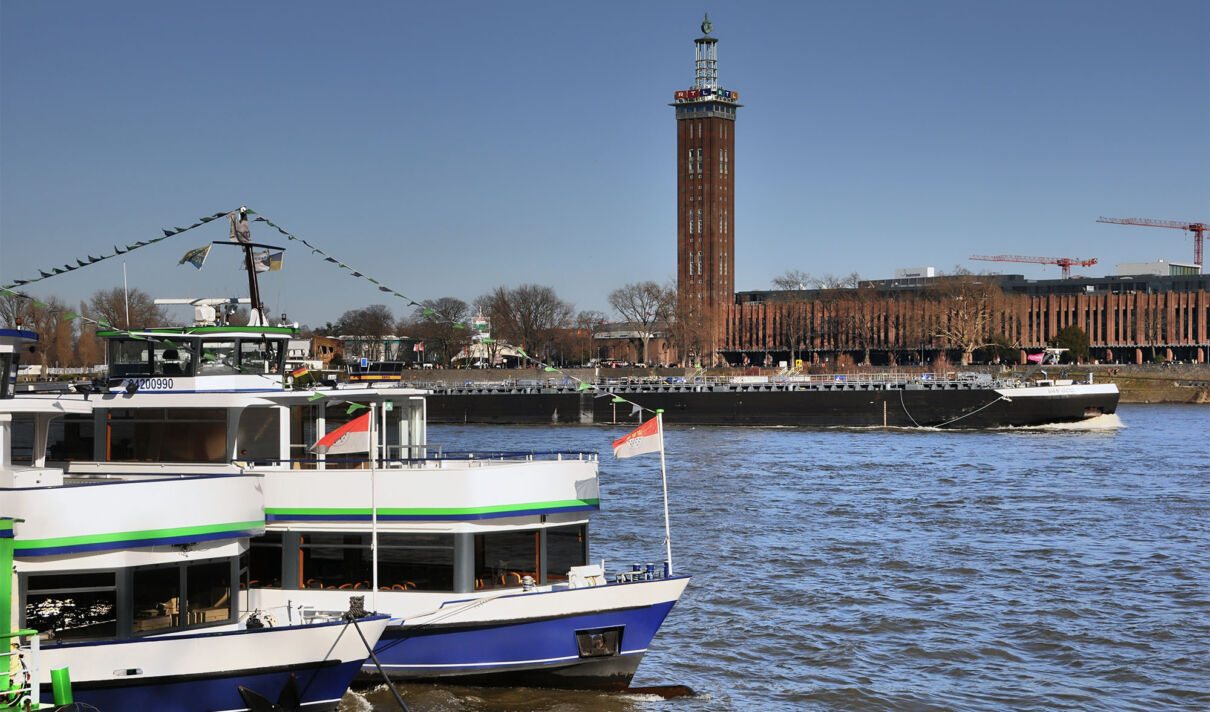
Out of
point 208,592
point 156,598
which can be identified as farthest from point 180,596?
point 208,592

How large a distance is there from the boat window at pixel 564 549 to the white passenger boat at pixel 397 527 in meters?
0.02

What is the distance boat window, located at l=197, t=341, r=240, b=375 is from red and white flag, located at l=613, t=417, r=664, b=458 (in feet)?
19.4

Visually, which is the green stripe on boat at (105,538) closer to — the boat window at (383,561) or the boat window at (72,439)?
the boat window at (383,561)

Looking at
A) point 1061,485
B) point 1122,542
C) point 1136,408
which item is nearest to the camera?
point 1122,542

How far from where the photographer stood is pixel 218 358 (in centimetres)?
1903

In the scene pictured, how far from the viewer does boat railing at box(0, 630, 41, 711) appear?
43.9ft

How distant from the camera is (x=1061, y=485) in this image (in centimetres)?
4491

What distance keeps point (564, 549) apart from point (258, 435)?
483cm

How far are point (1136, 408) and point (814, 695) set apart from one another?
102 meters

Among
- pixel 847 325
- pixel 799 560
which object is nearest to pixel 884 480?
pixel 799 560

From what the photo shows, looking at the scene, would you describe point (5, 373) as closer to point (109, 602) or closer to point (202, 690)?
point (109, 602)

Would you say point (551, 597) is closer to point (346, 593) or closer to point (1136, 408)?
point (346, 593)

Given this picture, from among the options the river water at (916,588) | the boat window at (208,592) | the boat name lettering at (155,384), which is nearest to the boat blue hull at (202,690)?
the boat window at (208,592)

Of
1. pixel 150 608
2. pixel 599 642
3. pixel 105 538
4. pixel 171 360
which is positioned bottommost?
pixel 599 642
